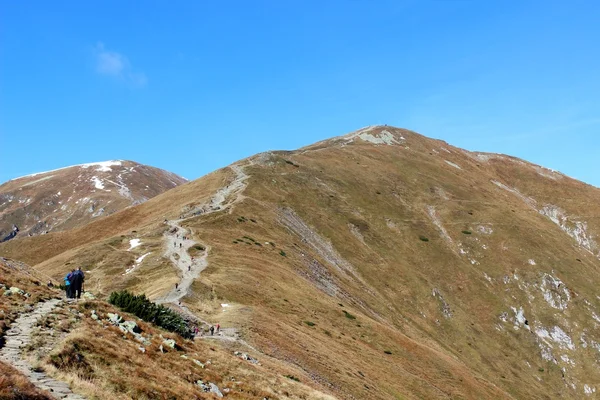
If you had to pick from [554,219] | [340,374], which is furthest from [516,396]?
[554,219]

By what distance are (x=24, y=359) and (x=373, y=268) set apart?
87.8m

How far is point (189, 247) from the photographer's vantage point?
6794 cm

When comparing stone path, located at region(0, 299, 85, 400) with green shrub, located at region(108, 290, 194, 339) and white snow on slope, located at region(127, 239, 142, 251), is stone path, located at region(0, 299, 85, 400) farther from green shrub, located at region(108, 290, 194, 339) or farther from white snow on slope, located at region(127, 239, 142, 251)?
white snow on slope, located at region(127, 239, 142, 251)

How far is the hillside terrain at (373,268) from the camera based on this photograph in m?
49.4

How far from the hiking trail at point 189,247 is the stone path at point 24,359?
54.4 ft

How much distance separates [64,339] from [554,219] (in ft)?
576

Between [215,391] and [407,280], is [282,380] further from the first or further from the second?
[407,280]

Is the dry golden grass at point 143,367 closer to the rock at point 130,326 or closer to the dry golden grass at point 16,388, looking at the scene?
the rock at point 130,326

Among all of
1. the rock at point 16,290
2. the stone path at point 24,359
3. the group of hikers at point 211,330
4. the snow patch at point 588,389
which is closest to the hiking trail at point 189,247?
the group of hikers at point 211,330

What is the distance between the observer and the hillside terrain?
49.4 meters

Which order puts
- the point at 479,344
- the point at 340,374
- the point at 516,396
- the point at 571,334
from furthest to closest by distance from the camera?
the point at 571,334, the point at 479,344, the point at 516,396, the point at 340,374

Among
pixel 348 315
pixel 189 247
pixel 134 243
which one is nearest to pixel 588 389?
pixel 348 315

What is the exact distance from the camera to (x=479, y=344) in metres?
91.2

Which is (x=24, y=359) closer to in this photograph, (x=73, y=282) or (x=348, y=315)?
(x=73, y=282)
